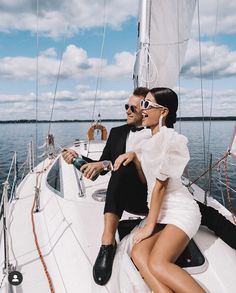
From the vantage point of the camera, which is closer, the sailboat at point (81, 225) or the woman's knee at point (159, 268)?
the woman's knee at point (159, 268)

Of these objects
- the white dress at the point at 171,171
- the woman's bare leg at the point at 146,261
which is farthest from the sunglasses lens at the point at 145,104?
the woman's bare leg at the point at 146,261

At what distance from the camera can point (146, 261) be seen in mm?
2121

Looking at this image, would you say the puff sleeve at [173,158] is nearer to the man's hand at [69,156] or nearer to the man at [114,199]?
the man at [114,199]

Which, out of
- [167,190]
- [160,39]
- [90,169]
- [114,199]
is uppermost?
[160,39]

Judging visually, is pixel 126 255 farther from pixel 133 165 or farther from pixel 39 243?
pixel 39 243

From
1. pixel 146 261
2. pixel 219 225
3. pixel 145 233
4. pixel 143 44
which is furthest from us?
pixel 143 44

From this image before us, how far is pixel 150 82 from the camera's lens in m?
5.82

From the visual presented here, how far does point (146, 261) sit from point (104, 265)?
408 mm

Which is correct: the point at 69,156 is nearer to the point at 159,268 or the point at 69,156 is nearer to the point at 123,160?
the point at 123,160

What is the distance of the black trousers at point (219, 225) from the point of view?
2.73 m

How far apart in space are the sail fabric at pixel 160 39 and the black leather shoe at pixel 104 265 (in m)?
3.86

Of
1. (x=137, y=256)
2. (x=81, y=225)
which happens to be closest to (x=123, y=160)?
(x=137, y=256)

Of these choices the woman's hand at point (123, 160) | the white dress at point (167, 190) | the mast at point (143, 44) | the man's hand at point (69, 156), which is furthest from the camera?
the mast at point (143, 44)

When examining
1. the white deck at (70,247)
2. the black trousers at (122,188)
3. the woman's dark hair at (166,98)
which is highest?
the woman's dark hair at (166,98)
